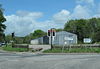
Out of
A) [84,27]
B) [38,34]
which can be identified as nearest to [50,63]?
[84,27]

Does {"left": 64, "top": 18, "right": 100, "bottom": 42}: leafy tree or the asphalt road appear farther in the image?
{"left": 64, "top": 18, "right": 100, "bottom": 42}: leafy tree

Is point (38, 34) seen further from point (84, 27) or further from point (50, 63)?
point (50, 63)

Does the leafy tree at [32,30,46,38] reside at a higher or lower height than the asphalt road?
higher

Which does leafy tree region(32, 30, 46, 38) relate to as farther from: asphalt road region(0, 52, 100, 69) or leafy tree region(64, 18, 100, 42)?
asphalt road region(0, 52, 100, 69)

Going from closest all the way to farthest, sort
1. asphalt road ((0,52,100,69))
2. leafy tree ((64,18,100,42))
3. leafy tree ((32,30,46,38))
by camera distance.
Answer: asphalt road ((0,52,100,69)) < leafy tree ((64,18,100,42)) < leafy tree ((32,30,46,38))

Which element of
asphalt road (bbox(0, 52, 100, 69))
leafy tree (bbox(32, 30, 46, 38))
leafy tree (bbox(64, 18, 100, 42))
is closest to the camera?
asphalt road (bbox(0, 52, 100, 69))

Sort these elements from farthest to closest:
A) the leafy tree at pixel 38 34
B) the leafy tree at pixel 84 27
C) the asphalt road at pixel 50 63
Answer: the leafy tree at pixel 38 34, the leafy tree at pixel 84 27, the asphalt road at pixel 50 63

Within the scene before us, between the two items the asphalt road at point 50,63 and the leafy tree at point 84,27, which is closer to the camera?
the asphalt road at point 50,63

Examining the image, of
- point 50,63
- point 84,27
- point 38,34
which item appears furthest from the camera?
point 38,34

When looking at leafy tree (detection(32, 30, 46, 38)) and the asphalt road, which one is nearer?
the asphalt road

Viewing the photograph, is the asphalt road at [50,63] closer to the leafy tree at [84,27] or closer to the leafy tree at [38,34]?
the leafy tree at [84,27]

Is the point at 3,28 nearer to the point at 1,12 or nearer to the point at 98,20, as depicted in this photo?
the point at 1,12

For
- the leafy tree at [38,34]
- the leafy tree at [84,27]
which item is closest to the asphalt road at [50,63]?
the leafy tree at [84,27]

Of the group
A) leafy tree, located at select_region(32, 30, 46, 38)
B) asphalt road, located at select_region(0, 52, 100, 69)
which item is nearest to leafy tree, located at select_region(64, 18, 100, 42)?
leafy tree, located at select_region(32, 30, 46, 38)
